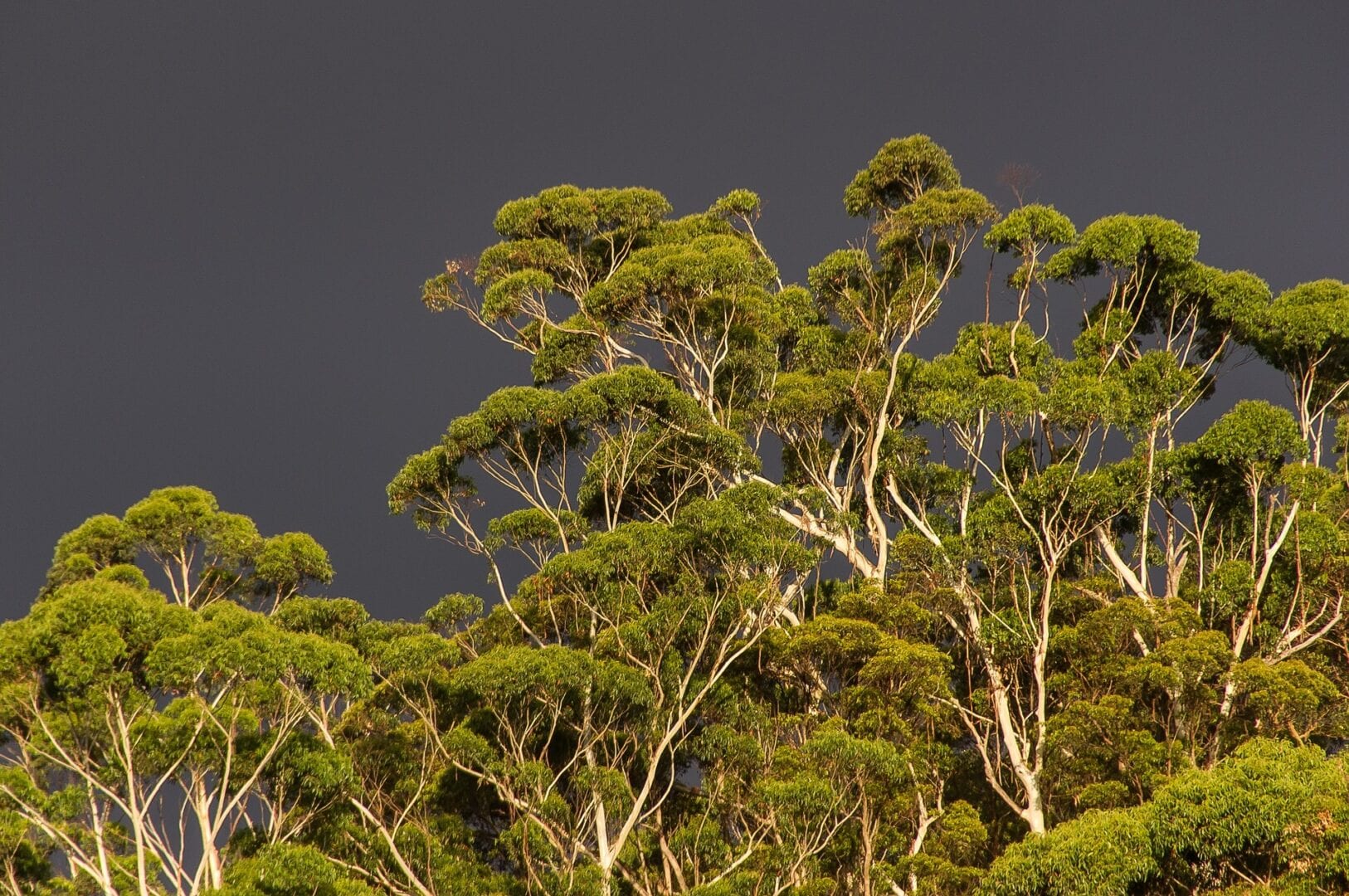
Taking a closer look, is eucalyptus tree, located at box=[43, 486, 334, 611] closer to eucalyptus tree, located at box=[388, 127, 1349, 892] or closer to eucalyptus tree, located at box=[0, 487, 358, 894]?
eucalyptus tree, located at box=[0, 487, 358, 894]

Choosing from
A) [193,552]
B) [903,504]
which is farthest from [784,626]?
[193,552]

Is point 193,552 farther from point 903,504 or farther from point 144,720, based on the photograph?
point 903,504

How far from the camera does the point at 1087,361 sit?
2386cm

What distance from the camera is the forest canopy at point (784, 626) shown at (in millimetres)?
16453

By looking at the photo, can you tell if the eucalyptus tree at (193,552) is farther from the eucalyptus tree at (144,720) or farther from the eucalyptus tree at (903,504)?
the eucalyptus tree at (903,504)

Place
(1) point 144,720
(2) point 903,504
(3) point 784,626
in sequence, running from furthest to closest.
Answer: (2) point 903,504
(3) point 784,626
(1) point 144,720

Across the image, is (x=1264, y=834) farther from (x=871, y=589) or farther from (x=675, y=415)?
(x=675, y=415)

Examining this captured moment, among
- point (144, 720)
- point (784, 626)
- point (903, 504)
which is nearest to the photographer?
point (144, 720)

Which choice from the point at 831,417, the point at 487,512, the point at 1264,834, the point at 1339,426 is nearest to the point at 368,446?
the point at 487,512

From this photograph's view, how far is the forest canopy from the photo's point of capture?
54.0ft

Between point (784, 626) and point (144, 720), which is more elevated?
point (784, 626)

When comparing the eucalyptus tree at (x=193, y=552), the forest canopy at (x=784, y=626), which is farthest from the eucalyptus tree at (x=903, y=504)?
the eucalyptus tree at (x=193, y=552)

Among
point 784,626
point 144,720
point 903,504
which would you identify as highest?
point 903,504

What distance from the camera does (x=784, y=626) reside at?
22.9 metres
